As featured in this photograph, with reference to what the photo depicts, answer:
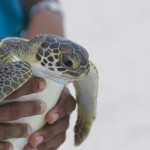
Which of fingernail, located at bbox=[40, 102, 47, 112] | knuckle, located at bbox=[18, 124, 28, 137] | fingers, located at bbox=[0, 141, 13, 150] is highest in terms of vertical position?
fingernail, located at bbox=[40, 102, 47, 112]

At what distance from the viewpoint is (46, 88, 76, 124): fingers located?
96cm

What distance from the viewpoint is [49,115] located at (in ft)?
3.14

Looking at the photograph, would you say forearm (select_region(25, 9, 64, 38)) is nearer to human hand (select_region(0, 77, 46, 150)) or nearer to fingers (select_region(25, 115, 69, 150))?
fingers (select_region(25, 115, 69, 150))

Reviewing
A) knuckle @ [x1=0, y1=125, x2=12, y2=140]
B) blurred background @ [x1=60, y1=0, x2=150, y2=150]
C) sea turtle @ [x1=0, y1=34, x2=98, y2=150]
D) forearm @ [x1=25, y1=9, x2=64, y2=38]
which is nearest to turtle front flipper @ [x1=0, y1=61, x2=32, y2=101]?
sea turtle @ [x1=0, y1=34, x2=98, y2=150]

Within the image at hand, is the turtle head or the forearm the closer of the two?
the turtle head

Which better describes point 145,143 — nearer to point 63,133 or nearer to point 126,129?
point 126,129

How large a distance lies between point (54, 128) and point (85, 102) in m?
0.08

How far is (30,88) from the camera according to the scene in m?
0.88

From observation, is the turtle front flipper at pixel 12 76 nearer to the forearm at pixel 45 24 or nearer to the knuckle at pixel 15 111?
the knuckle at pixel 15 111

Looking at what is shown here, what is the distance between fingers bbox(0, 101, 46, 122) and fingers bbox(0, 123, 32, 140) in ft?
0.06

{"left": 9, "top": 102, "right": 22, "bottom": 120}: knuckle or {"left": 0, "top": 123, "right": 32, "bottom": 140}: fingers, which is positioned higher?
{"left": 9, "top": 102, "right": 22, "bottom": 120}: knuckle

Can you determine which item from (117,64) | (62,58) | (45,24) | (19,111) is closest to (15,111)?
(19,111)

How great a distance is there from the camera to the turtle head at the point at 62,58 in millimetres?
853

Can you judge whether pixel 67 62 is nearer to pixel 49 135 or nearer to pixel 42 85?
pixel 42 85
